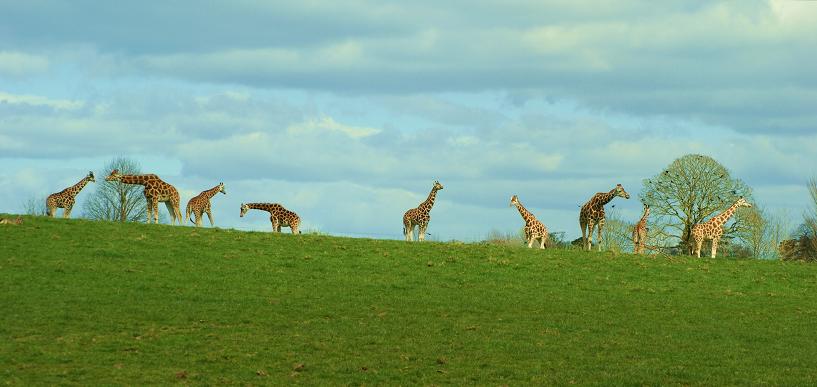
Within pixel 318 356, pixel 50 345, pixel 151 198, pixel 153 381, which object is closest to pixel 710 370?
pixel 318 356

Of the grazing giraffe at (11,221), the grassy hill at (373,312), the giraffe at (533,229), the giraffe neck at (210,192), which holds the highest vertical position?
the giraffe neck at (210,192)

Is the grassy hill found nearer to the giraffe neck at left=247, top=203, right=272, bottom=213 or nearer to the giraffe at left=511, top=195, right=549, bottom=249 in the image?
the giraffe at left=511, top=195, right=549, bottom=249

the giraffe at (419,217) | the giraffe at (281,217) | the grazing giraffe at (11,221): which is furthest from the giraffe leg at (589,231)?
the grazing giraffe at (11,221)

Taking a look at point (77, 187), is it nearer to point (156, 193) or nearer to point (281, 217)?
point (156, 193)

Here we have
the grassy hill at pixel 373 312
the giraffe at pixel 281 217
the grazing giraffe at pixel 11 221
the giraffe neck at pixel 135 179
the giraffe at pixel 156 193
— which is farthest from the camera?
the giraffe at pixel 281 217

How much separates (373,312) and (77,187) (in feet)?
76.6

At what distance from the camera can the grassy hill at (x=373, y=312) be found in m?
23.0

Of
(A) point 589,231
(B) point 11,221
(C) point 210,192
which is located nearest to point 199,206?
(C) point 210,192

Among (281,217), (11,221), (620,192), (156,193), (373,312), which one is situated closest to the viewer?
(373,312)

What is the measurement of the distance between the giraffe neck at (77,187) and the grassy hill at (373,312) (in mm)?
7428

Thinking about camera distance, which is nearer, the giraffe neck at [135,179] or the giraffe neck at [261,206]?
the giraffe neck at [135,179]

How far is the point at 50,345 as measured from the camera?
79.0 feet

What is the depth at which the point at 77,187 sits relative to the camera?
156ft

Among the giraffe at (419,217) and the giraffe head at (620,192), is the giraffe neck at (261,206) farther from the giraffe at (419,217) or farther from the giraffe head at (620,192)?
the giraffe head at (620,192)
